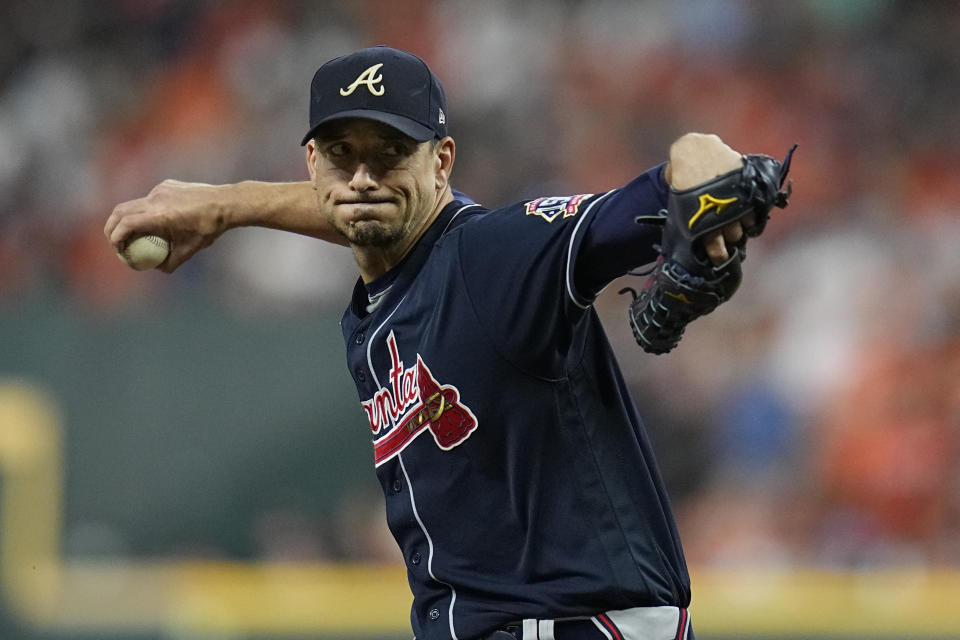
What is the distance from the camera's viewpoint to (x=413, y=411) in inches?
101

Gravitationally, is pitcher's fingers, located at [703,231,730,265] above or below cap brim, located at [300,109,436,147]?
below

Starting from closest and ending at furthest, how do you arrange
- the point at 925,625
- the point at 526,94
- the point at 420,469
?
1. the point at 420,469
2. the point at 925,625
3. the point at 526,94

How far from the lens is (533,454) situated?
2.46m

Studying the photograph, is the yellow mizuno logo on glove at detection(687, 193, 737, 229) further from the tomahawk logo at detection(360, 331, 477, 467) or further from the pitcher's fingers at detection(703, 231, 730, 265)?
the tomahawk logo at detection(360, 331, 477, 467)

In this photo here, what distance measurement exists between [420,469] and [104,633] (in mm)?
3691

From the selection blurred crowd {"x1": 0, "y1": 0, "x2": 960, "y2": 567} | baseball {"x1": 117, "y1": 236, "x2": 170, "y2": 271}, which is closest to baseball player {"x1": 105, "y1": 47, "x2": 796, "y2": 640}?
baseball {"x1": 117, "y1": 236, "x2": 170, "y2": 271}

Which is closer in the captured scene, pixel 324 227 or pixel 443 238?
pixel 443 238

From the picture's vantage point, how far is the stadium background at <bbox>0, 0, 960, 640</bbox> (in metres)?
5.90

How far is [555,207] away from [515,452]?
46cm

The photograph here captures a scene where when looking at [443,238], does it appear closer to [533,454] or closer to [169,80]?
[533,454]

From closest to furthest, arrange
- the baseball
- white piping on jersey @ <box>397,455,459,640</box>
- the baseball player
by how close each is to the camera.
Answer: the baseball player
white piping on jersey @ <box>397,455,459,640</box>
the baseball

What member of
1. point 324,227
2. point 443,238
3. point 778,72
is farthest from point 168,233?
point 778,72

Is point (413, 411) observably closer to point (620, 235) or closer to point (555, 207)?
point (555, 207)

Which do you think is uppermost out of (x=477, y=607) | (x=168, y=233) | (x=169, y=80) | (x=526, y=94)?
(x=169, y=80)
